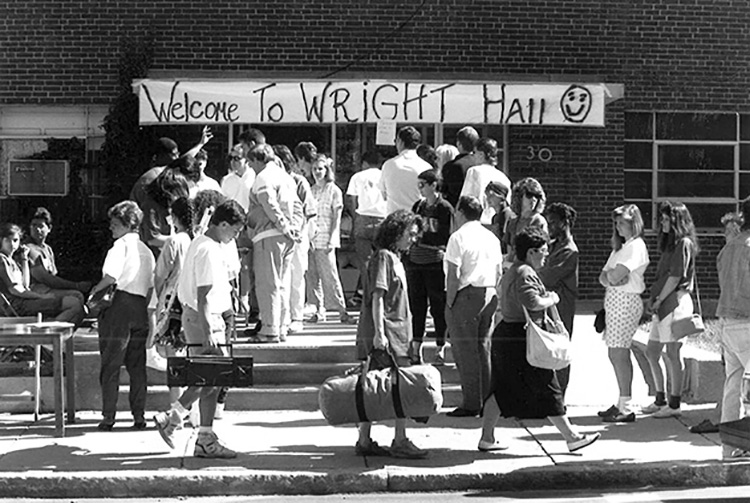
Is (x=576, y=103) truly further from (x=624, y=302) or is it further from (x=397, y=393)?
(x=397, y=393)

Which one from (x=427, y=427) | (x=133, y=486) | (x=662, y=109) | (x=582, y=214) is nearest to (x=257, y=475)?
(x=133, y=486)

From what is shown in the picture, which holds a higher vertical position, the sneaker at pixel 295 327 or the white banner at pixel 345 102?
the white banner at pixel 345 102

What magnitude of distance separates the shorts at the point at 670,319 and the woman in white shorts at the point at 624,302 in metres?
0.16

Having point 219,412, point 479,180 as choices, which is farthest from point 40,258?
point 479,180

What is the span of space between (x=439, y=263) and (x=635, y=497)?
3.13m

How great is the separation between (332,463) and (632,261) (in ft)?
9.98

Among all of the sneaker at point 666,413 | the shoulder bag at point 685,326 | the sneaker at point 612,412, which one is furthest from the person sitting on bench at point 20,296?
the shoulder bag at point 685,326

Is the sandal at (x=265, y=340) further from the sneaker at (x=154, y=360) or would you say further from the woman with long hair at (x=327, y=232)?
the woman with long hair at (x=327, y=232)

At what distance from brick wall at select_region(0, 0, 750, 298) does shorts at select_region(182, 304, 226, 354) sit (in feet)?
24.3

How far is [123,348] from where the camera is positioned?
9.42 m

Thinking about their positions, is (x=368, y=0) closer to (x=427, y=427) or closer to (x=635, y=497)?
(x=427, y=427)

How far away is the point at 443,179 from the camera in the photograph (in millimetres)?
11008

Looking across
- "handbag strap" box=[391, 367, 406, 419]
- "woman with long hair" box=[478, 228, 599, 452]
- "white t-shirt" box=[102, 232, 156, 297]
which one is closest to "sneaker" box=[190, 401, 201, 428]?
"white t-shirt" box=[102, 232, 156, 297]

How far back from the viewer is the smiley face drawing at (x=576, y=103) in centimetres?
1518
